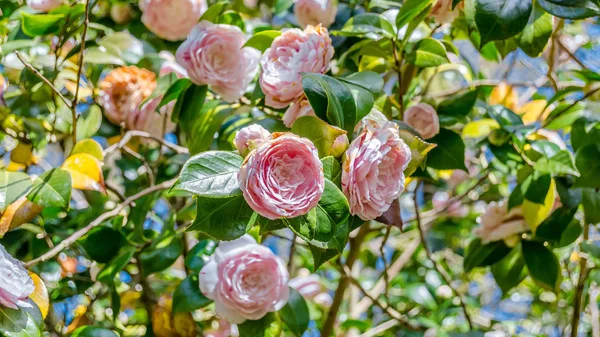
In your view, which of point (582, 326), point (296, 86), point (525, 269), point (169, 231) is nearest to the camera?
point (296, 86)

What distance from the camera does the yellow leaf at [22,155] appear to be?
1170 mm

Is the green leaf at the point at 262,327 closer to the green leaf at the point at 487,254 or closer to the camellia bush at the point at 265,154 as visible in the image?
the camellia bush at the point at 265,154

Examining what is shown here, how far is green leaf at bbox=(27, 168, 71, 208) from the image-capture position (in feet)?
2.69

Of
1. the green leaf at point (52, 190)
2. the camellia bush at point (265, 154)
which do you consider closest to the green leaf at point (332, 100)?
the camellia bush at point (265, 154)

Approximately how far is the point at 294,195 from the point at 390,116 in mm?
333

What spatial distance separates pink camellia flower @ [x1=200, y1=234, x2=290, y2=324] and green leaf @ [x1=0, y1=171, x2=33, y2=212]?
9.6 inches

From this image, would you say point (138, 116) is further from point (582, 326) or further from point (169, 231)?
point (582, 326)

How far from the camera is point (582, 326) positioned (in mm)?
1733

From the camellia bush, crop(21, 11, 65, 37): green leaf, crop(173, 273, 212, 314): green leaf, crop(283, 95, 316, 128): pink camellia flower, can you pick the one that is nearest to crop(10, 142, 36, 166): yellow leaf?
the camellia bush

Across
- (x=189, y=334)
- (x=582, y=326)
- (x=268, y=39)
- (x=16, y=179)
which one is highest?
(x=268, y=39)

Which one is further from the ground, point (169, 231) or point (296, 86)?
point (296, 86)

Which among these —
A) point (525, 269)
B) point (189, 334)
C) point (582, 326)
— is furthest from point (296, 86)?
point (582, 326)

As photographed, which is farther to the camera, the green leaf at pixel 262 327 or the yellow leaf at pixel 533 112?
the yellow leaf at pixel 533 112

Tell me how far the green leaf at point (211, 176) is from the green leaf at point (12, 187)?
304 mm
